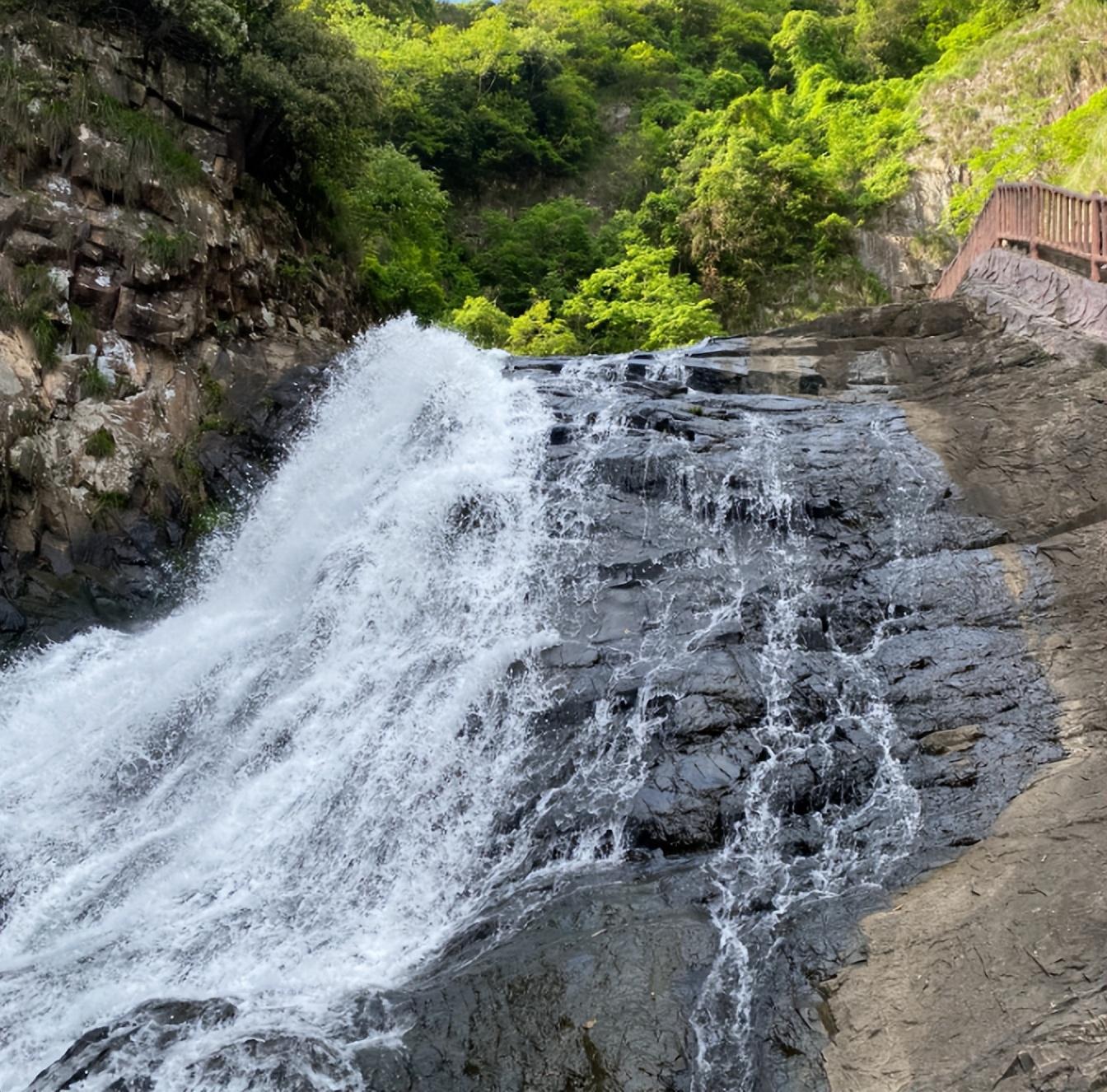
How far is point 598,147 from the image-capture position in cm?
2916

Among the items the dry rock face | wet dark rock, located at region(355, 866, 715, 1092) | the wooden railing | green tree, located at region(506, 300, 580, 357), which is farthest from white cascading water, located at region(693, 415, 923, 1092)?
green tree, located at region(506, 300, 580, 357)

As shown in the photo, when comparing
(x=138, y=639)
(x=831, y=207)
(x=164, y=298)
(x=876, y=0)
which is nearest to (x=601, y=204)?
(x=831, y=207)

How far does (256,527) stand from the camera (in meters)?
12.5

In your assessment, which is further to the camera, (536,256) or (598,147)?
(598,147)

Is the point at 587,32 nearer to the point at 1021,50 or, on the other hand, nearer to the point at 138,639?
the point at 1021,50

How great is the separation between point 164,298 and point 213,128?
352 centimetres

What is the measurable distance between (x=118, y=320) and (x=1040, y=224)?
12074mm

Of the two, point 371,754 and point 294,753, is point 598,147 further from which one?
point 371,754

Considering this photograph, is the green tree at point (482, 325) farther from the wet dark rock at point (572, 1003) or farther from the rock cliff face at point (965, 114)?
the wet dark rock at point (572, 1003)

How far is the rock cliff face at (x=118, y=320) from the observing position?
452 inches

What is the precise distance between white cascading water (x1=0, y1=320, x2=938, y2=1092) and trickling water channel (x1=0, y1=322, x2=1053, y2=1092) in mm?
30

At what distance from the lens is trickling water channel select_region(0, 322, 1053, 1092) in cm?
596

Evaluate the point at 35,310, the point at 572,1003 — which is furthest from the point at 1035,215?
the point at 35,310

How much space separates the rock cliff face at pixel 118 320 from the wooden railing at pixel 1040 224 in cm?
1016
